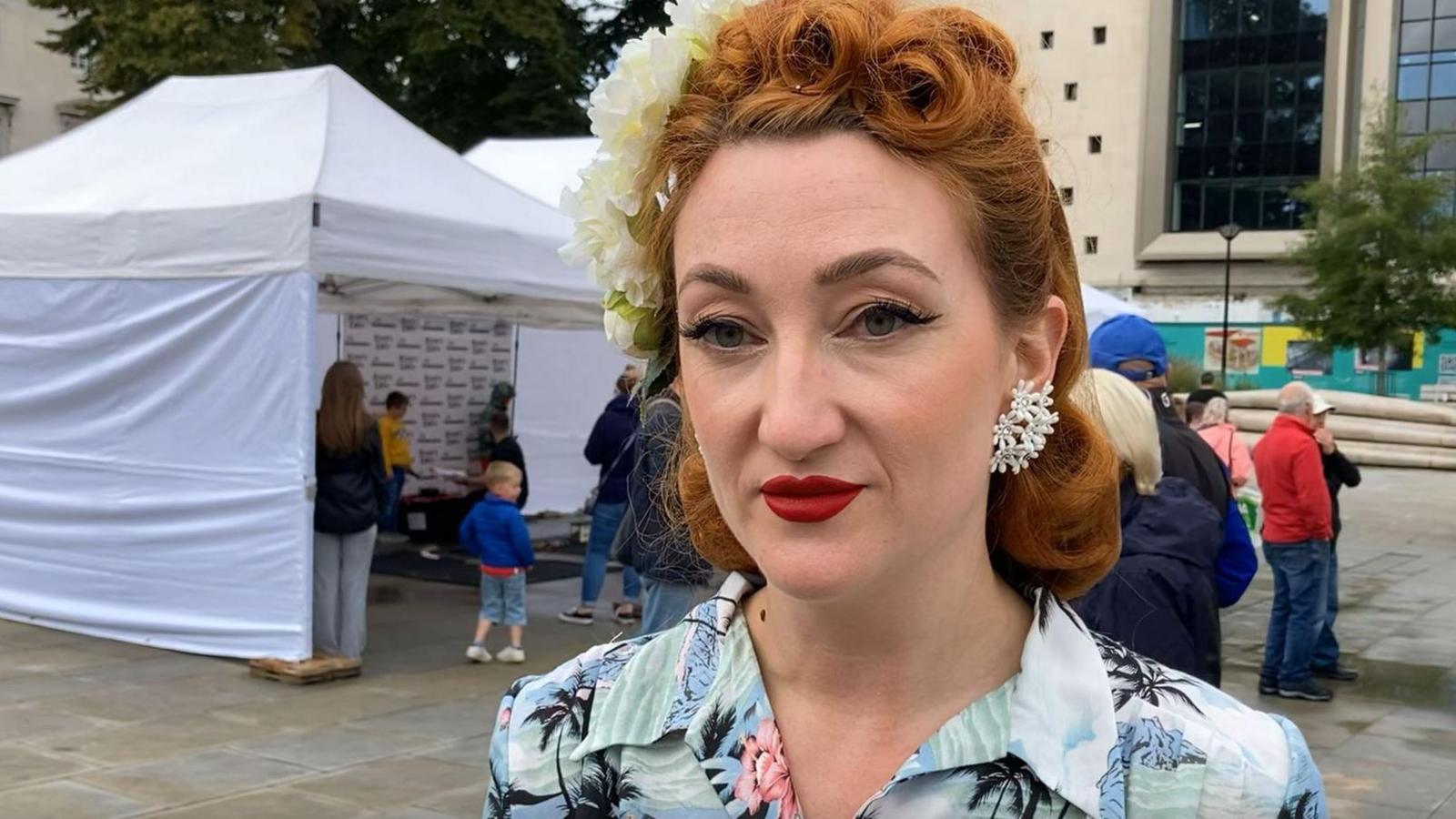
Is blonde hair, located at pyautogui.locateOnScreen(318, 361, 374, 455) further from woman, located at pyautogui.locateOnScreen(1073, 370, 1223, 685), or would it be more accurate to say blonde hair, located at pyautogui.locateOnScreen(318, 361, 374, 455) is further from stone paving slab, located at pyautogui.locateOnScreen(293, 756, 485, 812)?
woman, located at pyautogui.locateOnScreen(1073, 370, 1223, 685)

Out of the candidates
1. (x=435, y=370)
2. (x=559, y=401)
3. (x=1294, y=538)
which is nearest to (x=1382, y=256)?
(x=559, y=401)

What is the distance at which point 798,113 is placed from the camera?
4.15ft

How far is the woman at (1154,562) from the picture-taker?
11.2ft

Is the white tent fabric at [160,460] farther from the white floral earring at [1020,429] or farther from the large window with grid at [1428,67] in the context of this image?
the large window with grid at [1428,67]

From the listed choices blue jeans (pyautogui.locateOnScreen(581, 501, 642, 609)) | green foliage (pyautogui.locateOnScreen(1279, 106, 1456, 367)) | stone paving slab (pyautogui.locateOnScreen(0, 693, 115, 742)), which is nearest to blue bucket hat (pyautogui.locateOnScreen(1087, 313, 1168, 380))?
blue jeans (pyautogui.locateOnScreen(581, 501, 642, 609))

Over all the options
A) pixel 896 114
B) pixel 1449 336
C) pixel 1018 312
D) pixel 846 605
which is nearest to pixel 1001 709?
pixel 846 605

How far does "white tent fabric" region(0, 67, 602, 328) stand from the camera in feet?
24.3

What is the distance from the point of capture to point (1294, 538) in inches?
303

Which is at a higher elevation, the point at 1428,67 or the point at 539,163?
the point at 1428,67

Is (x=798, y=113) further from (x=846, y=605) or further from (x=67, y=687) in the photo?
(x=67, y=687)

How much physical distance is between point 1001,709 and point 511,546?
22.9 ft

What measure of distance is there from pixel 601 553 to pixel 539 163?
5.25 metres

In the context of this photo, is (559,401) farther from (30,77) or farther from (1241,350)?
(1241,350)

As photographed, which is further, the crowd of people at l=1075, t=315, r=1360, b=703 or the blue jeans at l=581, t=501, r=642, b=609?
the blue jeans at l=581, t=501, r=642, b=609
